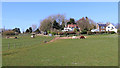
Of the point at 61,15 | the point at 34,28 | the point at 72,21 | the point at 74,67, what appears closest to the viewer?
the point at 74,67

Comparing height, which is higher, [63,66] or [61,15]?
[61,15]

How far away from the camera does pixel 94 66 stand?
28.1 feet

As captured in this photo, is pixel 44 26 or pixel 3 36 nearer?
pixel 3 36

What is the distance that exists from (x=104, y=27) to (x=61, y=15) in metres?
31.2

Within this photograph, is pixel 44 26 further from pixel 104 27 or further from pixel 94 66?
pixel 94 66

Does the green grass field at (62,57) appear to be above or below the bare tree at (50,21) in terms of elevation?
below

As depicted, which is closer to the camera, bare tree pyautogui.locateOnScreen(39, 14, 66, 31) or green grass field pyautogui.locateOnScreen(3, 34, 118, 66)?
green grass field pyautogui.locateOnScreen(3, 34, 118, 66)

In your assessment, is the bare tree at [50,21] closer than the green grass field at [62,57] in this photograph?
No

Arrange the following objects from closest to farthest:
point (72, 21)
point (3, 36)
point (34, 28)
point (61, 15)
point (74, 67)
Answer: point (74, 67) → point (3, 36) → point (61, 15) → point (72, 21) → point (34, 28)

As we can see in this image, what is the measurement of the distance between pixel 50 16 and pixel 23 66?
273ft

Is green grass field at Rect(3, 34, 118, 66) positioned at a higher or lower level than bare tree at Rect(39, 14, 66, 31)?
lower

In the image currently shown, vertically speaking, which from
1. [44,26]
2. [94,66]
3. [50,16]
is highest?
[50,16]

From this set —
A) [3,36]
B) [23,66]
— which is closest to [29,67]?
[23,66]

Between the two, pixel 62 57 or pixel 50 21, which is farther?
pixel 50 21
